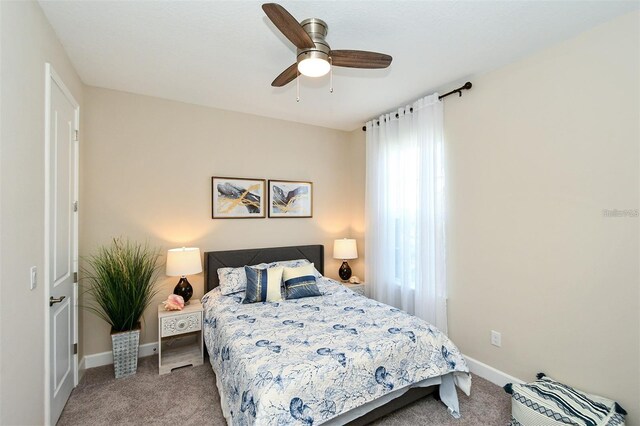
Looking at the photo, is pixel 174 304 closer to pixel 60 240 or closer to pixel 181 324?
pixel 181 324

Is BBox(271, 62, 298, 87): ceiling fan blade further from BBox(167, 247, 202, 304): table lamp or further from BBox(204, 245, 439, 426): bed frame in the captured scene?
BBox(204, 245, 439, 426): bed frame

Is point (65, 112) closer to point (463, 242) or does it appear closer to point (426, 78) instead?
point (426, 78)

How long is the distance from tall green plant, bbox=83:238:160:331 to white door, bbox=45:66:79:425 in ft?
0.81

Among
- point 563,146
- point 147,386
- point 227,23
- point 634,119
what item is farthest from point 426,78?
point 147,386

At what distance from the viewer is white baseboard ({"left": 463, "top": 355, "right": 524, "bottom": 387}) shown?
8.39ft

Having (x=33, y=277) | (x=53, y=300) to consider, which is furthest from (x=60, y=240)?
(x=33, y=277)

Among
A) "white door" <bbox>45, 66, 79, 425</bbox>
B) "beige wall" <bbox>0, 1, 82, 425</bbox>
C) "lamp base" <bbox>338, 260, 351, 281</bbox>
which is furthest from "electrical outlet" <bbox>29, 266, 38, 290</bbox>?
"lamp base" <bbox>338, 260, 351, 281</bbox>

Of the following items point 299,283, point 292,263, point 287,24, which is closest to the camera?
point 287,24

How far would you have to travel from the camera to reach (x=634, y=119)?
1.90 m

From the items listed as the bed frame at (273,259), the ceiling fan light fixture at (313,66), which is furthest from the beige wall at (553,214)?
the ceiling fan light fixture at (313,66)

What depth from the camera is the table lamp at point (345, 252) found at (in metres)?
4.09

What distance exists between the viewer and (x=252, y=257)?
372 centimetres

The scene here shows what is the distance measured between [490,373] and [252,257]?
2710mm

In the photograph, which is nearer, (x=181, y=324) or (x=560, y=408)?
(x=560, y=408)
